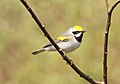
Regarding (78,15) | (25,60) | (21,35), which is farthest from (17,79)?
(78,15)

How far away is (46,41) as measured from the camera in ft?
20.5

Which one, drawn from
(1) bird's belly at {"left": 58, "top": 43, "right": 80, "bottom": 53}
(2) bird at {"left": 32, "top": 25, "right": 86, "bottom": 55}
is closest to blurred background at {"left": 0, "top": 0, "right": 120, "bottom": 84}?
(2) bird at {"left": 32, "top": 25, "right": 86, "bottom": 55}

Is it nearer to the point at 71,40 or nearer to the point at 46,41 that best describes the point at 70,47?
the point at 71,40

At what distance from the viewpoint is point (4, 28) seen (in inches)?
263

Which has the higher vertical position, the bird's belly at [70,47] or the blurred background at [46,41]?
the bird's belly at [70,47]

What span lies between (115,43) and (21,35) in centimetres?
142

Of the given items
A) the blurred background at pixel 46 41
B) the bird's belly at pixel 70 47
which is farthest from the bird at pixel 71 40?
the blurred background at pixel 46 41

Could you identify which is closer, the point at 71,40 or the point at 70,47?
the point at 70,47

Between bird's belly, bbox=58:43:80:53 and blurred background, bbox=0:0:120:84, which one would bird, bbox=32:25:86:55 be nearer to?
bird's belly, bbox=58:43:80:53

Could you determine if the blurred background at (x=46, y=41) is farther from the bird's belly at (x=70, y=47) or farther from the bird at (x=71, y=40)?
the bird's belly at (x=70, y=47)

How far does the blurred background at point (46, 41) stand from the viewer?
604cm

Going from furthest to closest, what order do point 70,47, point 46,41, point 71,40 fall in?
point 46,41
point 71,40
point 70,47

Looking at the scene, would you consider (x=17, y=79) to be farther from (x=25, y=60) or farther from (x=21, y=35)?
(x=21, y=35)

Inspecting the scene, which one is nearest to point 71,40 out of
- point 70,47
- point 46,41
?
point 70,47
